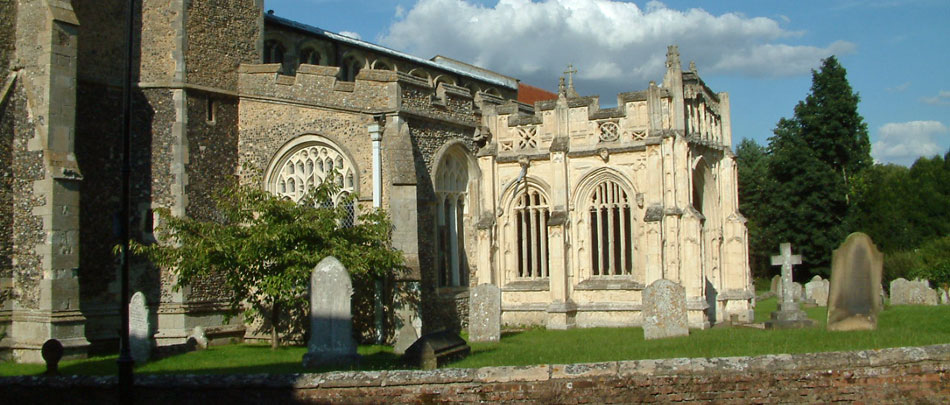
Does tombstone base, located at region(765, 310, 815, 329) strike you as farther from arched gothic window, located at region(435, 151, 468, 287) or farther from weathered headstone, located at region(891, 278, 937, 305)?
arched gothic window, located at region(435, 151, 468, 287)

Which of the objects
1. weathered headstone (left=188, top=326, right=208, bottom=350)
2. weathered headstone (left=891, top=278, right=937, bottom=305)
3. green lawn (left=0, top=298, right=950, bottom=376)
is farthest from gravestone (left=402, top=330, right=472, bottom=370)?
weathered headstone (left=891, top=278, right=937, bottom=305)

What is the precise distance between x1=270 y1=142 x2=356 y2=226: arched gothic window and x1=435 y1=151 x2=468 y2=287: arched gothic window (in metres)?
2.56

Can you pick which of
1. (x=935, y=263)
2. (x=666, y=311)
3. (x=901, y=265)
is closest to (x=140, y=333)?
(x=666, y=311)

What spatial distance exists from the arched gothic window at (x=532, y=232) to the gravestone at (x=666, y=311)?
6264 mm

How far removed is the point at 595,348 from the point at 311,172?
893cm

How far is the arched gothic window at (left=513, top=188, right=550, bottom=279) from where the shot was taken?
945 inches

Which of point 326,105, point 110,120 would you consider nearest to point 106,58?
point 110,120

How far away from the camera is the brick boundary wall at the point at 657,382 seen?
10180 mm

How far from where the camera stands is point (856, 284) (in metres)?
16.2

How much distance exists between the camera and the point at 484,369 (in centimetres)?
1031

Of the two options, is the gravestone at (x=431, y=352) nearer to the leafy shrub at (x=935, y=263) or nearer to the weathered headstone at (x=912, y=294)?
the weathered headstone at (x=912, y=294)

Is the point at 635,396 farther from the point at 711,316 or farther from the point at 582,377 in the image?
the point at 711,316

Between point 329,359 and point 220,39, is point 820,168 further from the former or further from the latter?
point 329,359

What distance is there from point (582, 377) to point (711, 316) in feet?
47.5
